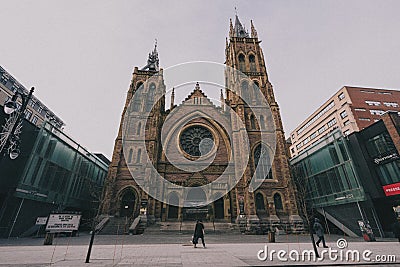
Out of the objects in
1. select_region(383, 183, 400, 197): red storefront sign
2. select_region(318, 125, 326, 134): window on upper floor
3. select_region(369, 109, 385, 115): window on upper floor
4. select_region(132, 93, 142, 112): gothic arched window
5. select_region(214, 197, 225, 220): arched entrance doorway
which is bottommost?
select_region(214, 197, 225, 220): arched entrance doorway

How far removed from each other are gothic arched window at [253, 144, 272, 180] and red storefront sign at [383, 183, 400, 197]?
10540 mm

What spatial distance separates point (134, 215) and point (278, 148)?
19.3 metres

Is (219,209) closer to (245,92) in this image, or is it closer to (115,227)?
(115,227)

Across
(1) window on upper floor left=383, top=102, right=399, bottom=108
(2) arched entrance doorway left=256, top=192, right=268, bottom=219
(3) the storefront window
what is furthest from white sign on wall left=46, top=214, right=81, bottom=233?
(1) window on upper floor left=383, top=102, right=399, bottom=108

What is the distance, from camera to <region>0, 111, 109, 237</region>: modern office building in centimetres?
1739

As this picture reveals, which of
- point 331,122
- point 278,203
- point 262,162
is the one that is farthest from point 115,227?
point 331,122

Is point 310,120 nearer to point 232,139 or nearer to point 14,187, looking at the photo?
point 232,139

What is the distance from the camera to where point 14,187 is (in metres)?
17.2

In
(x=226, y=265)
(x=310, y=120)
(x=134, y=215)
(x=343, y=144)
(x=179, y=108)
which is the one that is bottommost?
(x=226, y=265)

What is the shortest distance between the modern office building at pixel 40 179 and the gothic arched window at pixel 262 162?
18955 mm

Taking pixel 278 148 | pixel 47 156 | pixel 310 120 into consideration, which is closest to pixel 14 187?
pixel 47 156

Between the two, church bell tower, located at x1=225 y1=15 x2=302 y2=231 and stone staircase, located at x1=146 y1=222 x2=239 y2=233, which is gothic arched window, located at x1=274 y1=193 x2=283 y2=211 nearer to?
church bell tower, located at x1=225 y1=15 x2=302 y2=231

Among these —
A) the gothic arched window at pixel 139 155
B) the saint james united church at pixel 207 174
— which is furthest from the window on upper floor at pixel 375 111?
the gothic arched window at pixel 139 155

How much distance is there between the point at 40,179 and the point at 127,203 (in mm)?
9063
